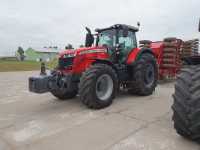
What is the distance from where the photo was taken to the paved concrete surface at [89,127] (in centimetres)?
298

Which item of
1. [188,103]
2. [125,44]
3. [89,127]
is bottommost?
[89,127]

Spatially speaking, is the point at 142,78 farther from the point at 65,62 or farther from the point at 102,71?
the point at 65,62

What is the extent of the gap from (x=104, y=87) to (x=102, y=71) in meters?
0.52

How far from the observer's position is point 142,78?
6148 mm

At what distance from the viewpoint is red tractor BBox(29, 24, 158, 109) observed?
4625mm

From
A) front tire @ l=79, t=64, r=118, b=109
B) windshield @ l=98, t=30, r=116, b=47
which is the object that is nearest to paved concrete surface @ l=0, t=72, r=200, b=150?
front tire @ l=79, t=64, r=118, b=109

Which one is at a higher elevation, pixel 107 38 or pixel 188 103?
pixel 107 38

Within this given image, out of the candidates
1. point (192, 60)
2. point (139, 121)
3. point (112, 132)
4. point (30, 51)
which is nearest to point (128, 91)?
point (139, 121)

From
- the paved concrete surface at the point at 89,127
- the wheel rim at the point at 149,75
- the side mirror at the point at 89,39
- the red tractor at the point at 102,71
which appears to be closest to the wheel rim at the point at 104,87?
the red tractor at the point at 102,71

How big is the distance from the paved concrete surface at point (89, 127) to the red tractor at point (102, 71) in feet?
1.42

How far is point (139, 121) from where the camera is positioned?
3.89 m

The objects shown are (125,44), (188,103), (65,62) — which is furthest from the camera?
(125,44)

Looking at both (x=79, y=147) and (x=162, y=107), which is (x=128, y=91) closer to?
(x=162, y=107)

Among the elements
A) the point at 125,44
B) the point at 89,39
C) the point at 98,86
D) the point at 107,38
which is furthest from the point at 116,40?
the point at 98,86
